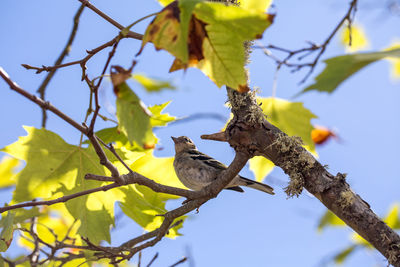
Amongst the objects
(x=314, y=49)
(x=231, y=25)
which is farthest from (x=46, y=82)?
(x=231, y=25)

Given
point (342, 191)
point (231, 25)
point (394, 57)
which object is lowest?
point (394, 57)

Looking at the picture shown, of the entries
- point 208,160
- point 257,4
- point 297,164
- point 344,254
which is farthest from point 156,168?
point 208,160

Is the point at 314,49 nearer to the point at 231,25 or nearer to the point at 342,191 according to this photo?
the point at 342,191

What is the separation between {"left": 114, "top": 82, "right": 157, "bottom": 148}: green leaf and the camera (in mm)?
1449

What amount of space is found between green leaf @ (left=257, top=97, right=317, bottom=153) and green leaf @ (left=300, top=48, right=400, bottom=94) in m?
0.99

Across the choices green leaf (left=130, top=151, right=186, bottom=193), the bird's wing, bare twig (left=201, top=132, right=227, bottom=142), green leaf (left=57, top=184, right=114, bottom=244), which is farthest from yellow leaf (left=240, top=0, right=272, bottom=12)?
the bird's wing

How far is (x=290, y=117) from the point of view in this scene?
243 cm

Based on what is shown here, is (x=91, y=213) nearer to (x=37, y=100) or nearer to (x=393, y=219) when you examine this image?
(x=37, y=100)

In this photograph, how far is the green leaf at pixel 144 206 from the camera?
273 centimetres

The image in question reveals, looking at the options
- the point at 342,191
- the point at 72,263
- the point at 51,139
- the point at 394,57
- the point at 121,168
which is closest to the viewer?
the point at 394,57

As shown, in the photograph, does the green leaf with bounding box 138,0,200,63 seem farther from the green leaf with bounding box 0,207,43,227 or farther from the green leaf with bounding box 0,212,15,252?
the green leaf with bounding box 0,207,43,227

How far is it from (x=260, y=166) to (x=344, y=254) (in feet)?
4.21

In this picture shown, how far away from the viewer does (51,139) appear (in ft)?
8.16

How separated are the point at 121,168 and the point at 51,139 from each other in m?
0.46
